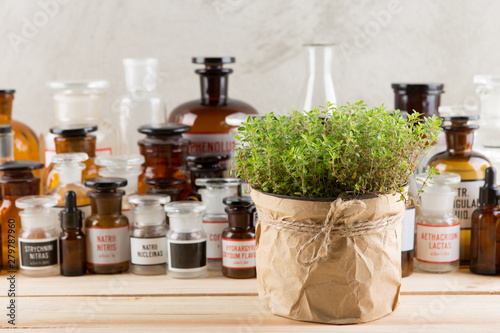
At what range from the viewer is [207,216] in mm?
1015

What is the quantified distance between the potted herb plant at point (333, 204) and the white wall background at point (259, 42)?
0.72m

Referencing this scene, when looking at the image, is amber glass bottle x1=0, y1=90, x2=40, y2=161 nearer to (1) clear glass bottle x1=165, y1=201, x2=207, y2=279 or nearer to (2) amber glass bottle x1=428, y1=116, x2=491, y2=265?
(1) clear glass bottle x1=165, y1=201, x2=207, y2=279

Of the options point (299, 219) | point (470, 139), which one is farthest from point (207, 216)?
point (470, 139)

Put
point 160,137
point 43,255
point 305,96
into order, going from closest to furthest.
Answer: point 43,255 < point 160,137 < point 305,96

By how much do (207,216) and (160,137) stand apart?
0.17 metres

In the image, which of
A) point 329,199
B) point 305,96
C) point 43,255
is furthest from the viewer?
point 305,96

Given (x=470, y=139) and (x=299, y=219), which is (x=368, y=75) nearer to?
(x=470, y=139)

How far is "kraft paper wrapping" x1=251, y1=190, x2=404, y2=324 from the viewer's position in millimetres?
747

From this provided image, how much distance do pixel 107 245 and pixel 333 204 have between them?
0.42 metres

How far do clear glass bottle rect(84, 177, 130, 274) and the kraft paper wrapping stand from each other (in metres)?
0.28

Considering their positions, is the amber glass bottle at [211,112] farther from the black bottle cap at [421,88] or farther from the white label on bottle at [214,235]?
the black bottle cap at [421,88]

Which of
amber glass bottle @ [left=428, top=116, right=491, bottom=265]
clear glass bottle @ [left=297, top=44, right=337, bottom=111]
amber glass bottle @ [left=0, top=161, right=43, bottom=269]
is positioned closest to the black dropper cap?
amber glass bottle @ [left=0, top=161, right=43, bottom=269]

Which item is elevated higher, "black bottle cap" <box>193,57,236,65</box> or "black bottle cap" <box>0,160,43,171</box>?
"black bottle cap" <box>193,57,236,65</box>

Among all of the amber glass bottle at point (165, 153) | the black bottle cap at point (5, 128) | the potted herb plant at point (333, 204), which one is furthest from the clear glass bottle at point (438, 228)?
the black bottle cap at point (5, 128)
